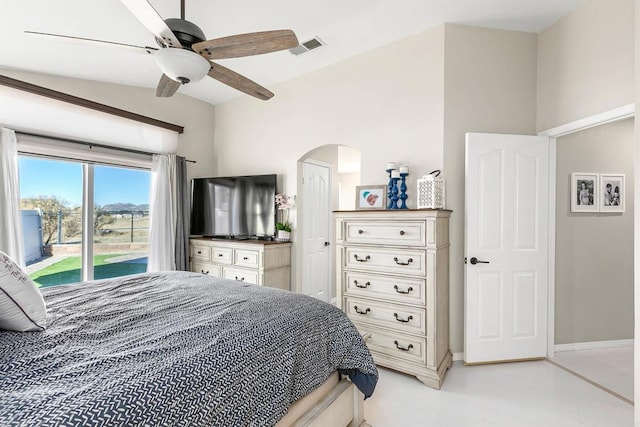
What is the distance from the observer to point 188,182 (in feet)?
14.3

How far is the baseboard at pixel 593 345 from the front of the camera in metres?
3.06

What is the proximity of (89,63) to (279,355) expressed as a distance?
10.8 ft

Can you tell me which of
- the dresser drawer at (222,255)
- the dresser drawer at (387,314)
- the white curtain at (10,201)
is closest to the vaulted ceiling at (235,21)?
the white curtain at (10,201)

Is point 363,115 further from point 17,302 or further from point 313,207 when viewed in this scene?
point 17,302

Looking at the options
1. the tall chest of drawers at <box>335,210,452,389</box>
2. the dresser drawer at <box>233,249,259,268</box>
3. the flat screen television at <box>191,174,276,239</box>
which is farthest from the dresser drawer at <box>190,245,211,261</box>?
the tall chest of drawers at <box>335,210,452,389</box>

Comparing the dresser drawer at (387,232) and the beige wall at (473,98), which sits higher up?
the beige wall at (473,98)

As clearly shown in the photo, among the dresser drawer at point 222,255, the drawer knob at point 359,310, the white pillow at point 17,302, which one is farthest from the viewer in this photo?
the dresser drawer at point 222,255

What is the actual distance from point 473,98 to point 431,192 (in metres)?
1.03

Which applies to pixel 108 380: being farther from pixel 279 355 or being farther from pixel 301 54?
pixel 301 54

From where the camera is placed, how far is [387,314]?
2.64m

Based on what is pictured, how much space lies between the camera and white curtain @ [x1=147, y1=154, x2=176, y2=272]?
388 centimetres

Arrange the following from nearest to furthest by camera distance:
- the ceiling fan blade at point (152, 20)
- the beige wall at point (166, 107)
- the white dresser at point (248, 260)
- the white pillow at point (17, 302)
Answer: the white pillow at point (17, 302), the ceiling fan blade at point (152, 20), the beige wall at point (166, 107), the white dresser at point (248, 260)

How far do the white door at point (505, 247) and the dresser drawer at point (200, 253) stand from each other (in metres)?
2.97

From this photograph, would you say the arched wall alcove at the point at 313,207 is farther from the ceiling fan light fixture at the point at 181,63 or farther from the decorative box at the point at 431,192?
the ceiling fan light fixture at the point at 181,63
